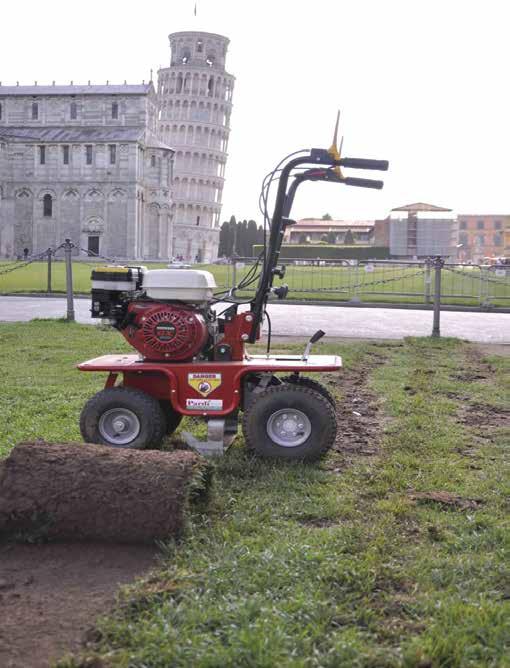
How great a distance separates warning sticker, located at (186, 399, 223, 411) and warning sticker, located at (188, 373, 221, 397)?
0.06m

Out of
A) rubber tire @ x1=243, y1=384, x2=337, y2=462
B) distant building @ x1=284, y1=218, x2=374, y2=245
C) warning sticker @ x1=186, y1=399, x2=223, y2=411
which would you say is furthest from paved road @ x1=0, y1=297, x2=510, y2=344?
distant building @ x1=284, y1=218, x2=374, y2=245

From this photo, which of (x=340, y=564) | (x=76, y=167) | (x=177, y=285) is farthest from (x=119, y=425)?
(x=76, y=167)

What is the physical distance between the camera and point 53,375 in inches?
397

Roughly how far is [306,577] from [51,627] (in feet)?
3.93

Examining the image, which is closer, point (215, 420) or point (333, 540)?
point (333, 540)

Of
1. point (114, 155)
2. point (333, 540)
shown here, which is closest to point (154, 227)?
point (114, 155)

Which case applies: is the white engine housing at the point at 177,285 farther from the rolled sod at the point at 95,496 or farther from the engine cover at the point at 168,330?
the rolled sod at the point at 95,496

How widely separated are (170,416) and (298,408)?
1.37 meters

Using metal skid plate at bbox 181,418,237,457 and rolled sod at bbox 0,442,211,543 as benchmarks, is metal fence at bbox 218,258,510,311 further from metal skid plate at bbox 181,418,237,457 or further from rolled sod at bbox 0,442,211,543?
rolled sod at bbox 0,442,211,543

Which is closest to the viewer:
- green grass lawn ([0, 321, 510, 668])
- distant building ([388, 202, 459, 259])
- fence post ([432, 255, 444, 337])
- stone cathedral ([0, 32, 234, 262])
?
green grass lawn ([0, 321, 510, 668])

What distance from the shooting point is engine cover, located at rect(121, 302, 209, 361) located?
20.5ft

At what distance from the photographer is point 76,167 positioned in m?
87.1

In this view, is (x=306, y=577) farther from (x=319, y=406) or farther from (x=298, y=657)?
(x=319, y=406)

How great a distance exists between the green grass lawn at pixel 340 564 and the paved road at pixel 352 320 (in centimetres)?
958
